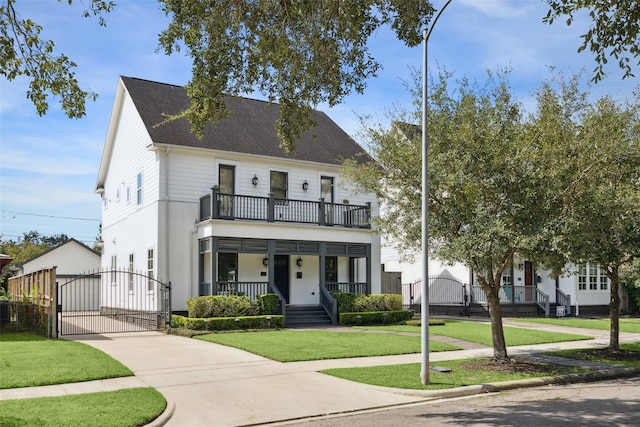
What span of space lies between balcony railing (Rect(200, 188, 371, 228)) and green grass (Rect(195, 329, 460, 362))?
5.22 meters

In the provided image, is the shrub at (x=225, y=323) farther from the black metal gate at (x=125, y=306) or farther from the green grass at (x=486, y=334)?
the green grass at (x=486, y=334)

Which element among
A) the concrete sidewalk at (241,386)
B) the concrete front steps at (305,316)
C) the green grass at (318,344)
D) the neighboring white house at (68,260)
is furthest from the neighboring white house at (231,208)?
the neighboring white house at (68,260)

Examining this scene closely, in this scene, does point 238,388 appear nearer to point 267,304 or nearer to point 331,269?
point 267,304

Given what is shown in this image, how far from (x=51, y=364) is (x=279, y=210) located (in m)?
13.1

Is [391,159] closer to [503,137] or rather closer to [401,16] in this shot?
[503,137]

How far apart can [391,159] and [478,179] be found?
198 centimetres

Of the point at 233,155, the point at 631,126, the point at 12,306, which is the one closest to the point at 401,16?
the point at 631,126

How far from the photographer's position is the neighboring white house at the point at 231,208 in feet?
74.7

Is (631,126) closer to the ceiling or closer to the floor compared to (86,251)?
closer to the ceiling

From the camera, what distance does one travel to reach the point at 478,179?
39.1 feet

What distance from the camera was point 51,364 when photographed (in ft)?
39.9

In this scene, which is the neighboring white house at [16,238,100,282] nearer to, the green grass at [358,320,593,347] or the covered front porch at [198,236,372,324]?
the covered front porch at [198,236,372,324]

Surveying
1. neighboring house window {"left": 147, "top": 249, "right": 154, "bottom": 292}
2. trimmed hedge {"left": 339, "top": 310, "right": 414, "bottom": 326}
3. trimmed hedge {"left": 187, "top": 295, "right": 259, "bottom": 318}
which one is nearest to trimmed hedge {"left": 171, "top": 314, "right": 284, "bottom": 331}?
trimmed hedge {"left": 187, "top": 295, "right": 259, "bottom": 318}

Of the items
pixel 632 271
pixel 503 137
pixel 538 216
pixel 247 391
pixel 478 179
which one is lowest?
pixel 247 391
